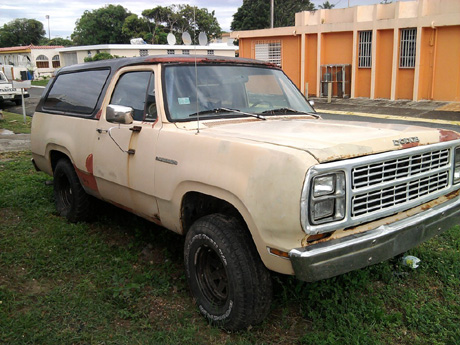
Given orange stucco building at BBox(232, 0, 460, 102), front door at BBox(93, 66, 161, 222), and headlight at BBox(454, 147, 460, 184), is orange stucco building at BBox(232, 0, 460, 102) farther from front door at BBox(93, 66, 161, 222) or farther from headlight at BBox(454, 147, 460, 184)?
front door at BBox(93, 66, 161, 222)

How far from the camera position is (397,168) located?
123 inches

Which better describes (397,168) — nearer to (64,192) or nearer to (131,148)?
(131,148)

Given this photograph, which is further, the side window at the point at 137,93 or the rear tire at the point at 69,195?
the rear tire at the point at 69,195

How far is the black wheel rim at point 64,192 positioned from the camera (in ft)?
18.5

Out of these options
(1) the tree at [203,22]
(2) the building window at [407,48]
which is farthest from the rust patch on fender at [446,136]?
(1) the tree at [203,22]

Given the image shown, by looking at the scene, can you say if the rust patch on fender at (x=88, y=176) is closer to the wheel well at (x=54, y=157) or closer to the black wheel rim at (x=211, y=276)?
the wheel well at (x=54, y=157)

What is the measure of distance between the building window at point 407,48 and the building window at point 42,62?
4655cm

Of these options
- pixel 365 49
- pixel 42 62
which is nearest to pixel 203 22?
pixel 42 62

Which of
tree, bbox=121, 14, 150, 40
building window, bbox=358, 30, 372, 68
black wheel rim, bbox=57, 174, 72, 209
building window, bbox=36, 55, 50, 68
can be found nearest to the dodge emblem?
black wheel rim, bbox=57, 174, 72, 209

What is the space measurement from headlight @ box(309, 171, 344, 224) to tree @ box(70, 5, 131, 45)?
69.4 metres

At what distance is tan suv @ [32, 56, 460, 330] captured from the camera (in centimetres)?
280

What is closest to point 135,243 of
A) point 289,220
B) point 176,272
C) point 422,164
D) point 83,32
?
point 176,272

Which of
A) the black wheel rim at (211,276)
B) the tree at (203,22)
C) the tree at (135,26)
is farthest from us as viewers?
the tree at (135,26)

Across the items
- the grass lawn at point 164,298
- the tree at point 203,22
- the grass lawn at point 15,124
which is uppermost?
the tree at point 203,22
